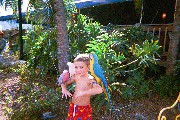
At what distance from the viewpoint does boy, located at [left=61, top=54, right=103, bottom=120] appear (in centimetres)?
351

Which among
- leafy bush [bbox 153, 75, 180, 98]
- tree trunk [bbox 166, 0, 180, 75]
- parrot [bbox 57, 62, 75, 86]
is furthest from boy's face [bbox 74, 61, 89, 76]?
tree trunk [bbox 166, 0, 180, 75]

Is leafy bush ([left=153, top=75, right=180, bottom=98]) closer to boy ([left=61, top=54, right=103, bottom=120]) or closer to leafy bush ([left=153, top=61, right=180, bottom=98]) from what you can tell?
leafy bush ([left=153, top=61, right=180, bottom=98])

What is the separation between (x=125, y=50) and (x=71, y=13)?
191 centimetres

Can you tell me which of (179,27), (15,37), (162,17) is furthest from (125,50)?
(15,37)

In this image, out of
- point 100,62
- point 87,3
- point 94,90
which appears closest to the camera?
point 94,90

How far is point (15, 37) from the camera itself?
12.1 metres

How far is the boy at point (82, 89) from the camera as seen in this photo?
138 inches

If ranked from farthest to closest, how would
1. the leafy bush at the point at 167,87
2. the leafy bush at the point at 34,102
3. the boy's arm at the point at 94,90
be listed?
the leafy bush at the point at 167,87 → the leafy bush at the point at 34,102 → the boy's arm at the point at 94,90

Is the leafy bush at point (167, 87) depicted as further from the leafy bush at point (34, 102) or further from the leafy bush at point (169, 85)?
the leafy bush at point (34, 102)

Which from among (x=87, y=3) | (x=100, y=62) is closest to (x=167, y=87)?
(x=100, y=62)

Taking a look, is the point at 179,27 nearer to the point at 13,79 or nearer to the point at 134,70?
the point at 134,70

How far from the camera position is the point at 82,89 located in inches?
145

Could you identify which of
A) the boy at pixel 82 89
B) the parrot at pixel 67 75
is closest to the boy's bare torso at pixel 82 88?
the boy at pixel 82 89

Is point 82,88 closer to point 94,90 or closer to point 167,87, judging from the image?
point 94,90
